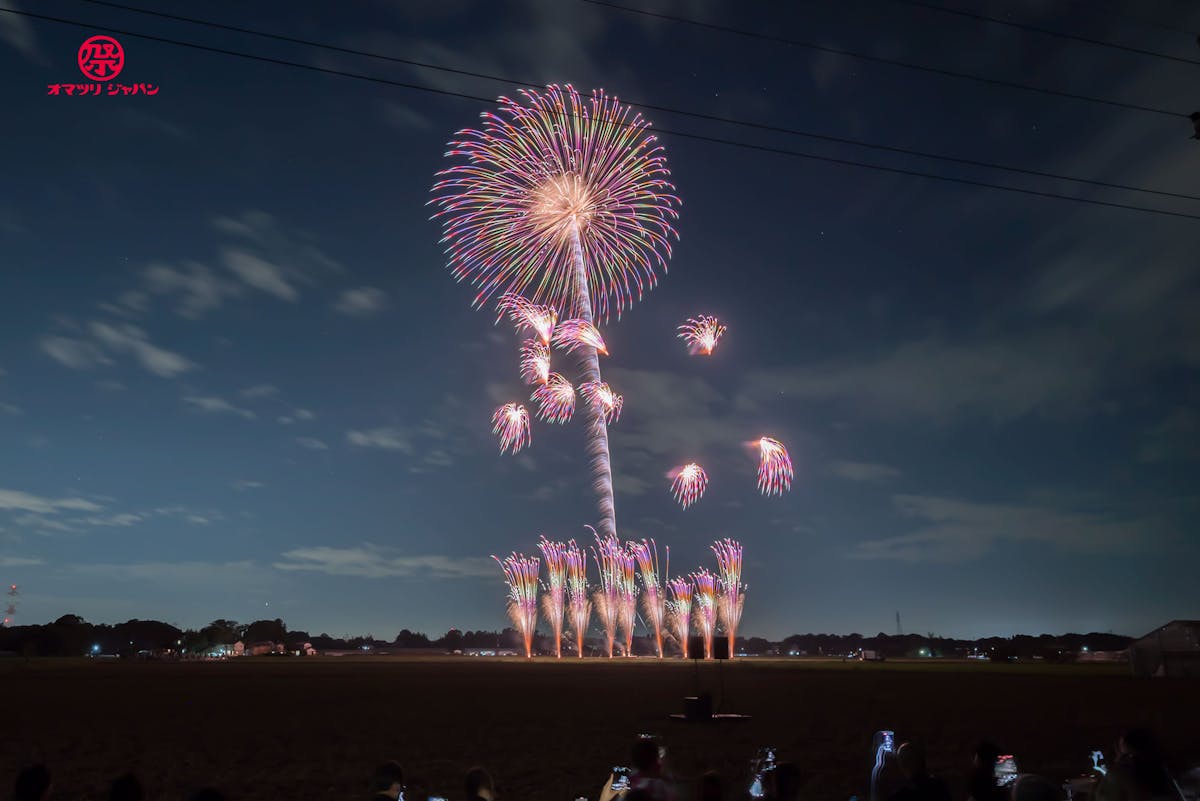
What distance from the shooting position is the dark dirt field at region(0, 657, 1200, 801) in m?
18.2

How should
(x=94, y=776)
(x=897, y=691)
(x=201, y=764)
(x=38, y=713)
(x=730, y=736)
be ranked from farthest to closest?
(x=897, y=691)
(x=38, y=713)
(x=730, y=736)
(x=201, y=764)
(x=94, y=776)

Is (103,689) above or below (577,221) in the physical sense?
below

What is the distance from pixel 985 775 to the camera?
260 inches

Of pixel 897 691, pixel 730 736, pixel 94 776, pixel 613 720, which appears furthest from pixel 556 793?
pixel 897 691

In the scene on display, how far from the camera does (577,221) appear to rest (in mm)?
55906

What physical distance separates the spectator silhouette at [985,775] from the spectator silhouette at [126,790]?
666cm

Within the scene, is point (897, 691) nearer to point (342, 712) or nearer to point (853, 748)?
point (853, 748)

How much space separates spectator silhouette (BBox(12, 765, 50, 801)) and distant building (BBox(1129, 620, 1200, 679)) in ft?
256

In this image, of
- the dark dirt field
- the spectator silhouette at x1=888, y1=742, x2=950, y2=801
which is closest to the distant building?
the dark dirt field

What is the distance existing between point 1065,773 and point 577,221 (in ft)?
151

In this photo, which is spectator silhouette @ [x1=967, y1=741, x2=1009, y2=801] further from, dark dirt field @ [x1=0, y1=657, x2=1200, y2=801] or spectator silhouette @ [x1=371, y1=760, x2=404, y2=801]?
dark dirt field @ [x1=0, y1=657, x2=1200, y2=801]

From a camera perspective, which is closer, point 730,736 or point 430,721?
point 730,736

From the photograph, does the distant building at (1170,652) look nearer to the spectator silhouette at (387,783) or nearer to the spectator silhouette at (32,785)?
the spectator silhouette at (387,783)

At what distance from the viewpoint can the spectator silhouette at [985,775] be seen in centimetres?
656
